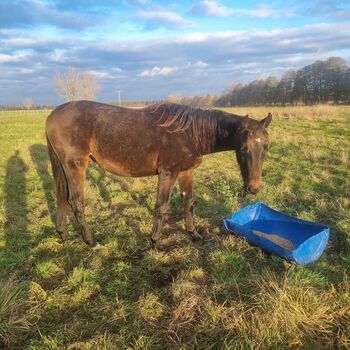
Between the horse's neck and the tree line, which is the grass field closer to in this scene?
the horse's neck

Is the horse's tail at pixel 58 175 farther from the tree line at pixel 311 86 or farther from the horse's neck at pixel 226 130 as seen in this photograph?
the tree line at pixel 311 86

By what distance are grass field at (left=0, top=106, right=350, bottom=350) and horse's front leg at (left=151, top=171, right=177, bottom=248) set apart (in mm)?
261

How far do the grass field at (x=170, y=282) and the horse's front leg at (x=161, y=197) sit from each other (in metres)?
0.26

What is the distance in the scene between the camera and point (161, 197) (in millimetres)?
5379

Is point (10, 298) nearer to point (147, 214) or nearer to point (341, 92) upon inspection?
point (147, 214)

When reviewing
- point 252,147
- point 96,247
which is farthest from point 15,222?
point 252,147

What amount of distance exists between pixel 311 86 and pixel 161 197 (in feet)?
220

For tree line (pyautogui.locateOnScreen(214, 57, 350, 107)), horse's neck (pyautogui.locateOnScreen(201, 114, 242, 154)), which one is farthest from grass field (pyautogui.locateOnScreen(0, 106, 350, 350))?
tree line (pyautogui.locateOnScreen(214, 57, 350, 107))

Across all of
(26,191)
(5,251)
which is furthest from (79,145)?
(26,191)

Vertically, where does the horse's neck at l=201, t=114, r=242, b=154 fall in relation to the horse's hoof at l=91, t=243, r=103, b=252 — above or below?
above

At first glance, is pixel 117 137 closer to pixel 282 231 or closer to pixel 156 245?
pixel 156 245

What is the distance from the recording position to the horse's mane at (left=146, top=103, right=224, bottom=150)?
5.30 metres


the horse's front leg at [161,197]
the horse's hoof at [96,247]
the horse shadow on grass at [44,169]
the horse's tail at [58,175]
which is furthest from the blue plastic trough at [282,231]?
the horse shadow on grass at [44,169]

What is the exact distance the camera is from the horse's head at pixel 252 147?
468cm
